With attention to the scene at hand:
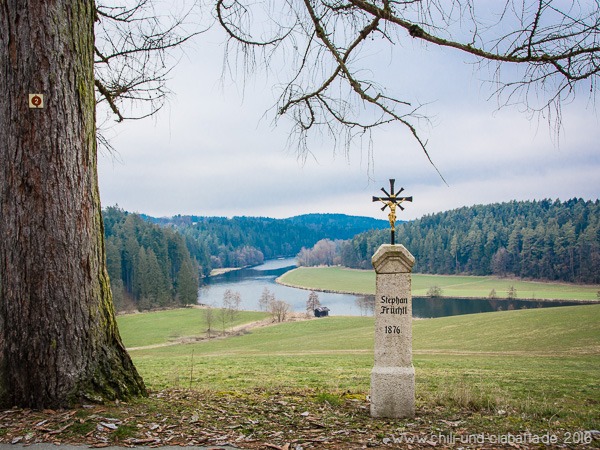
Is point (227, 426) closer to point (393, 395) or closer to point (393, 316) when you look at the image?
point (393, 395)

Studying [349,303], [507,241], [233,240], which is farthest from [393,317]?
[233,240]

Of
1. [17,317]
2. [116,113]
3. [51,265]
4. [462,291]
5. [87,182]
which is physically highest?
[116,113]

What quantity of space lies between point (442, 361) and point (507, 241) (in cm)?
9001

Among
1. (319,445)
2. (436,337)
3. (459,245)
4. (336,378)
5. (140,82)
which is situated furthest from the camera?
(459,245)

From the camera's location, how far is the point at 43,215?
424 cm

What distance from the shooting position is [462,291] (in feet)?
245

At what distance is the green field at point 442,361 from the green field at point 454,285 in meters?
32.7

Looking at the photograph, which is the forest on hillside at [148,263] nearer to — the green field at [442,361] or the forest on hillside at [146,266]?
the forest on hillside at [146,266]

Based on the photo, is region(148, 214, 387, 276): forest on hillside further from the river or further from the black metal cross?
the black metal cross

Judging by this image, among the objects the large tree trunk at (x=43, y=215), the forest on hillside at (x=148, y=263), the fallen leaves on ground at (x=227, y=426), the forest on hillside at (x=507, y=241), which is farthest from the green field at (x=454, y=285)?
the large tree trunk at (x=43, y=215)

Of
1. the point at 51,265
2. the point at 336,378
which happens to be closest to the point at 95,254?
the point at 51,265

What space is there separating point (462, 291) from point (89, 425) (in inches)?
→ 2999

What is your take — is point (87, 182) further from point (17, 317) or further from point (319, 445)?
point (319, 445)

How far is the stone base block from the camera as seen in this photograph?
5395mm
